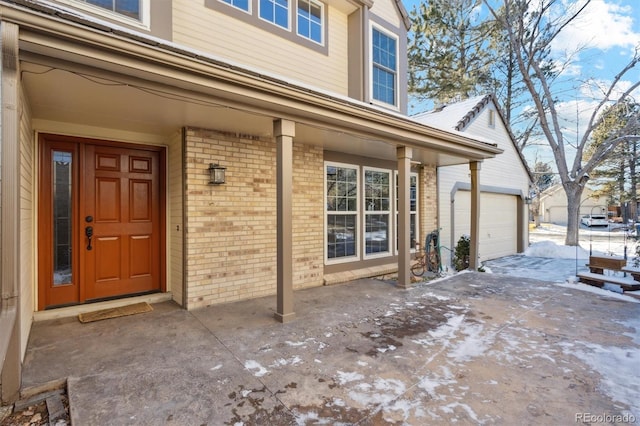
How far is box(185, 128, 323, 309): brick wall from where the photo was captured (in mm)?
4250

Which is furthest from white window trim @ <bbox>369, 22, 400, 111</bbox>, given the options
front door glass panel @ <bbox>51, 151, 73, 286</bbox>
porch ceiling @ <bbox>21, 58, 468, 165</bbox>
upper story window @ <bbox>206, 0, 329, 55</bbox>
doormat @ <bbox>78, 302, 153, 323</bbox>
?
doormat @ <bbox>78, 302, 153, 323</bbox>

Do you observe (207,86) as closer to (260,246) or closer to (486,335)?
(260,246)

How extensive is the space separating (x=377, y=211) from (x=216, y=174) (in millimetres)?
3728

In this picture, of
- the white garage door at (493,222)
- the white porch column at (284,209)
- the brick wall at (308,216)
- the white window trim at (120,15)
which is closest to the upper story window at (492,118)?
the white garage door at (493,222)

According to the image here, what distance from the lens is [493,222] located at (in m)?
10.5

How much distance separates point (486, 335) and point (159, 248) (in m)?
4.38

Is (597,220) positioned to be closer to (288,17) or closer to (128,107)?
(288,17)

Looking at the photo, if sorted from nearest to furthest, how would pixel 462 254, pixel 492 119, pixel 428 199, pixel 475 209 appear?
Answer: pixel 475 209 < pixel 428 199 < pixel 462 254 < pixel 492 119

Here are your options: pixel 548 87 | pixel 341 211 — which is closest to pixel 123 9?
pixel 341 211

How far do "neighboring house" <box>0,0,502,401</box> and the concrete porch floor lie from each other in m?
0.46

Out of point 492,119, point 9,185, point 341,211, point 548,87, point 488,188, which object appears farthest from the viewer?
point 548,87

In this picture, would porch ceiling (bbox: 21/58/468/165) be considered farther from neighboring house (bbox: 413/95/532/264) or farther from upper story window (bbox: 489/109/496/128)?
upper story window (bbox: 489/109/496/128)

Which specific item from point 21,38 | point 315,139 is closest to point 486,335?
point 315,139

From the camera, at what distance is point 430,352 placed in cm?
302
